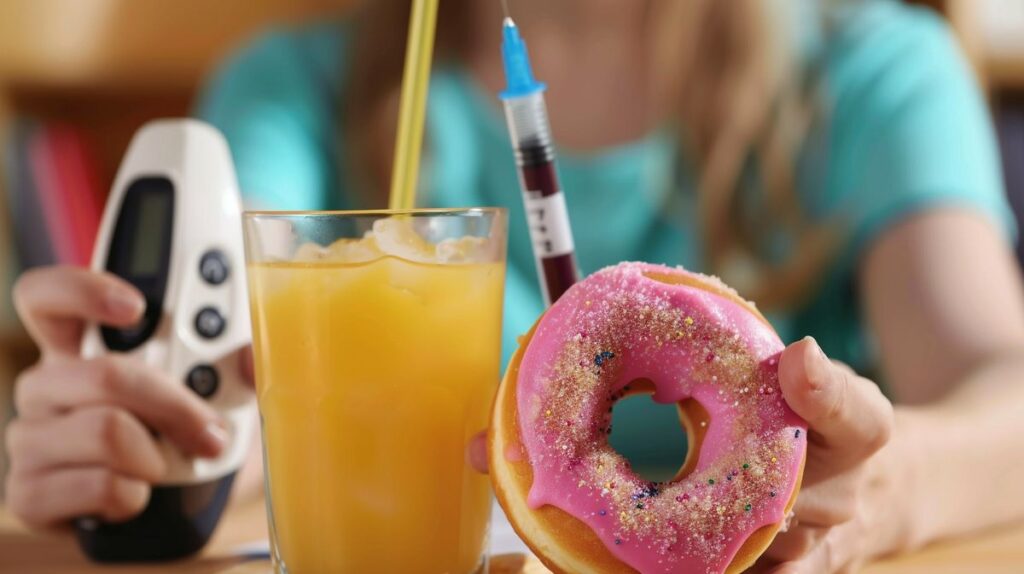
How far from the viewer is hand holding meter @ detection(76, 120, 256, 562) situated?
65 centimetres

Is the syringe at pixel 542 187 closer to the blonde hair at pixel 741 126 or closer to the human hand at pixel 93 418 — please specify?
the human hand at pixel 93 418

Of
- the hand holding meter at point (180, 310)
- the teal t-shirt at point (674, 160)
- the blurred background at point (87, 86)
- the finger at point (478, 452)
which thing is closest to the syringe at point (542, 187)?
the finger at point (478, 452)

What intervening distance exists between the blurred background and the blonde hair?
0.77m

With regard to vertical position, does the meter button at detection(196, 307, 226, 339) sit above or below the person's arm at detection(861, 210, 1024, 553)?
above

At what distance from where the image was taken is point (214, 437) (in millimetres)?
646

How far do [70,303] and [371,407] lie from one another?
0.83 ft

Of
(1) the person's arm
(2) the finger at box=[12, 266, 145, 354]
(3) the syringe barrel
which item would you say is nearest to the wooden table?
(1) the person's arm

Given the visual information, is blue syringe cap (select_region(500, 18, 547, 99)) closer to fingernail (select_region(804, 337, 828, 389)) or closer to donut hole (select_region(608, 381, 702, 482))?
fingernail (select_region(804, 337, 828, 389))

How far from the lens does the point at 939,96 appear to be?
1280mm

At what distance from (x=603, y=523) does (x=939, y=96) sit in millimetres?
1053

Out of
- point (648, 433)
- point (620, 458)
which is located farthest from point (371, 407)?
point (648, 433)

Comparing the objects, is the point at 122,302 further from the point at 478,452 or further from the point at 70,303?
the point at 478,452

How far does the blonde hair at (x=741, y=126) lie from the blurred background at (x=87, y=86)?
30.1 inches

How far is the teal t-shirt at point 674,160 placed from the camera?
1.23m
